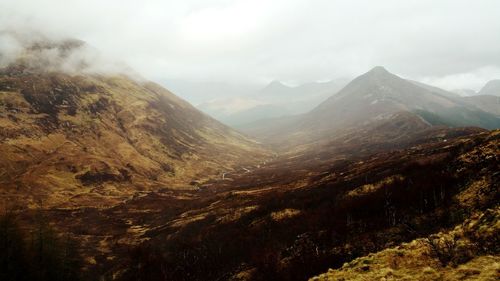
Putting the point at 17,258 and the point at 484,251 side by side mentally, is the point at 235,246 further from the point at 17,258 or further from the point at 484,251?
the point at 484,251

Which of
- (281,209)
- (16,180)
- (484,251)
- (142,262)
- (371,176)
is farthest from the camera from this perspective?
(16,180)

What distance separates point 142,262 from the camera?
8238 cm

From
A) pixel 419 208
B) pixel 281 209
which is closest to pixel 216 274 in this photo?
pixel 281 209

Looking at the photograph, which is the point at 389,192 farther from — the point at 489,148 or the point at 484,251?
the point at 484,251

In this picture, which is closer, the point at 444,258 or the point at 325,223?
the point at 444,258

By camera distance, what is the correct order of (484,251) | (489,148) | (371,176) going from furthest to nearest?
(371,176) → (489,148) → (484,251)

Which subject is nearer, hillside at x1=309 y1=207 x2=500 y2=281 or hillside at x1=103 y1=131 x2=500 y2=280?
hillside at x1=309 y1=207 x2=500 y2=281

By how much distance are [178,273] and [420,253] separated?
169ft

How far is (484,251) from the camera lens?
38938mm

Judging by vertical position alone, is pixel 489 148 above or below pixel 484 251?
above

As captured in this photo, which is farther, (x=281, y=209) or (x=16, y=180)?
(x=16, y=180)

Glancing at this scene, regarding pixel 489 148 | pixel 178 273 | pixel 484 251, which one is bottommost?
pixel 178 273

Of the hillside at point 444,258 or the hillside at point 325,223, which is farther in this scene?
the hillside at point 325,223

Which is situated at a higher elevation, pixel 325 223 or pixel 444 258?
pixel 444 258
